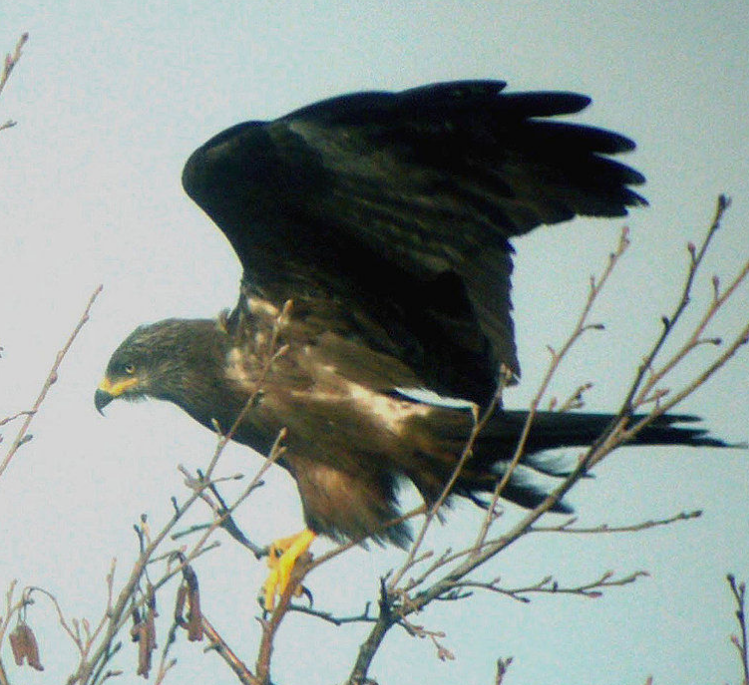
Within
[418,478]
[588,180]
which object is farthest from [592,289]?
[418,478]

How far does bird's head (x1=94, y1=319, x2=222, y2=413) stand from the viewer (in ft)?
18.8

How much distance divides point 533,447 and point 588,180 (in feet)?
3.79

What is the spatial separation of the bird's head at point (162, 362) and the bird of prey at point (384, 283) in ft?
0.05

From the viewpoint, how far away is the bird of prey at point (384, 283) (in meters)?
4.55

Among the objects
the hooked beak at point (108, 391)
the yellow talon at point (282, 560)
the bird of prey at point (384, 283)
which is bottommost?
the yellow talon at point (282, 560)

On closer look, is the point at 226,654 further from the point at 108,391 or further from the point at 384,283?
the point at 108,391

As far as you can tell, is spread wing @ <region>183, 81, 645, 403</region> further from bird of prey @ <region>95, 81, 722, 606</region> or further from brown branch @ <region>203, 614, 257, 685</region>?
brown branch @ <region>203, 614, 257, 685</region>

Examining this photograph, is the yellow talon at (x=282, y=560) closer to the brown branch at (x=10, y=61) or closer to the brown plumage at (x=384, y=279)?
the brown plumage at (x=384, y=279)

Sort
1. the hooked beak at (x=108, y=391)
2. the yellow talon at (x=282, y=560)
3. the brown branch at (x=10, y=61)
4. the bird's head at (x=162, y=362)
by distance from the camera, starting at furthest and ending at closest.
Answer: the hooked beak at (x=108, y=391), the bird's head at (x=162, y=362), the yellow talon at (x=282, y=560), the brown branch at (x=10, y=61)

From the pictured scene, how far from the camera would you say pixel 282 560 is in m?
5.27

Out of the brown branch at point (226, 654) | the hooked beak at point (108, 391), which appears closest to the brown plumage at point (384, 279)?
the hooked beak at point (108, 391)

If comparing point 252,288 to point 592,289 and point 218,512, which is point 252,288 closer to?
point 218,512

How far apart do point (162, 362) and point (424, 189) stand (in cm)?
195

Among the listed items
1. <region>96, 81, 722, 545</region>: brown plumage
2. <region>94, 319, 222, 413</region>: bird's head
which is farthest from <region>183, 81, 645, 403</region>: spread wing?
<region>94, 319, 222, 413</region>: bird's head
